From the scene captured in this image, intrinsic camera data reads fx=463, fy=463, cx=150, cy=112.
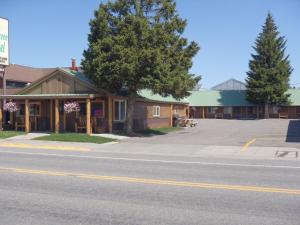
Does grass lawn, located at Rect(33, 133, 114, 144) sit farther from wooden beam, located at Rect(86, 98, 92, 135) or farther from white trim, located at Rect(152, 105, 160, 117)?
white trim, located at Rect(152, 105, 160, 117)

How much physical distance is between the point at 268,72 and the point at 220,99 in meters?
9.99

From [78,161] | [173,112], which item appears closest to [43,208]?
[78,161]

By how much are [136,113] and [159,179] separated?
75.3 feet

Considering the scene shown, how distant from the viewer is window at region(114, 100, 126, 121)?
31.5 meters

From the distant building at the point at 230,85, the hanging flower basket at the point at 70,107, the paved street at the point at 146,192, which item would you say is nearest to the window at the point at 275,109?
the hanging flower basket at the point at 70,107

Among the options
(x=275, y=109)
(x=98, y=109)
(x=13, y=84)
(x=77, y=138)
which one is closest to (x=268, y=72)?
(x=275, y=109)

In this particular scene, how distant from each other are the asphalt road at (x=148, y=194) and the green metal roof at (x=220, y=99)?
55.5 metres

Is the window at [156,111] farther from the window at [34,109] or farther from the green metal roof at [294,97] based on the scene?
the green metal roof at [294,97]

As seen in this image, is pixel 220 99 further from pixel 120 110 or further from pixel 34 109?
pixel 34 109

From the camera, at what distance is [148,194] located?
919cm

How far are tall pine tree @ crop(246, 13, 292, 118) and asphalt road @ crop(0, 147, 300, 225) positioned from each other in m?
49.5

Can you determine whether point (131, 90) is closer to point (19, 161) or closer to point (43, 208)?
point (19, 161)

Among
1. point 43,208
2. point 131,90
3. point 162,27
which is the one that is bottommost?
point 43,208

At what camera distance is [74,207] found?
798 centimetres
